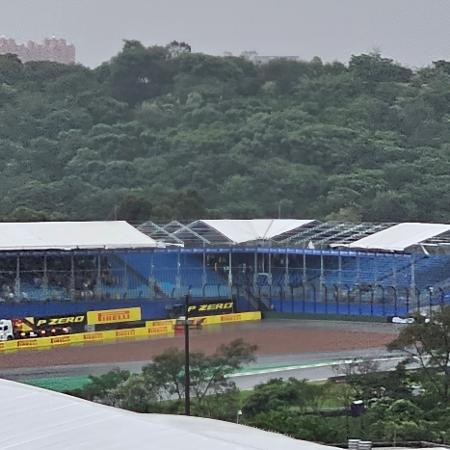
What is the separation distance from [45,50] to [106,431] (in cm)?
7562

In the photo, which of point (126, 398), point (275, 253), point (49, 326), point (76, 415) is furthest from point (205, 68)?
point (76, 415)

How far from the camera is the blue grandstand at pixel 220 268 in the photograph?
1358 inches

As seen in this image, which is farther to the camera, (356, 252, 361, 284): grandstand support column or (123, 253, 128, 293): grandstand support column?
(356, 252, 361, 284): grandstand support column

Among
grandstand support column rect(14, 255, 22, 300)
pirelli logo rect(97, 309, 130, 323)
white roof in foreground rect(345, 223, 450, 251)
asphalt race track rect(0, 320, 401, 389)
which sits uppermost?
white roof in foreground rect(345, 223, 450, 251)

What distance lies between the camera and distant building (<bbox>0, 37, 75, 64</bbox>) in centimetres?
8625

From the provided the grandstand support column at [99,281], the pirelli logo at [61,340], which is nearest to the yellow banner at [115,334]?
the pirelli logo at [61,340]

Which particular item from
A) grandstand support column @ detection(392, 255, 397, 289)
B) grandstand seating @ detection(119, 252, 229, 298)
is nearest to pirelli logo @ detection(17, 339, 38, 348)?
grandstand seating @ detection(119, 252, 229, 298)

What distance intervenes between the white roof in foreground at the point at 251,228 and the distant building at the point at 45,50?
4687 cm

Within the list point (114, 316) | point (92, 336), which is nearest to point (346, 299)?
point (114, 316)

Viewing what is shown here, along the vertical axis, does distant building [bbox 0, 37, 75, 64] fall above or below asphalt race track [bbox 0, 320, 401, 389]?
above

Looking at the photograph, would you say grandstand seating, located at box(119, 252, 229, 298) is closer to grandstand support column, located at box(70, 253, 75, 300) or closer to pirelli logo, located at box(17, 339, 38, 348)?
grandstand support column, located at box(70, 253, 75, 300)

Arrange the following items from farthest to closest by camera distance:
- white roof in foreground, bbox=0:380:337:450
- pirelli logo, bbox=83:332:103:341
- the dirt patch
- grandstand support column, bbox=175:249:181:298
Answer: grandstand support column, bbox=175:249:181:298, pirelli logo, bbox=83:332:103:341, the dirt patch, white roof in foreground, bbox=0:380:337:450

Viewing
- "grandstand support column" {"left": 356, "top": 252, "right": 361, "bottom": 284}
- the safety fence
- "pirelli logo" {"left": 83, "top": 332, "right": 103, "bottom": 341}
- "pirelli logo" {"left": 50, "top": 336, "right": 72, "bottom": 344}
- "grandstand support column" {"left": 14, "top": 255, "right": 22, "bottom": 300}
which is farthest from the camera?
"grandstand support column" {"left": 356, "top": 252, "right": 361, "bottom": 284}

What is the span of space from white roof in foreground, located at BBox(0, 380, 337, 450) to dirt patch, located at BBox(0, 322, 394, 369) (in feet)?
40.2
